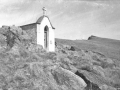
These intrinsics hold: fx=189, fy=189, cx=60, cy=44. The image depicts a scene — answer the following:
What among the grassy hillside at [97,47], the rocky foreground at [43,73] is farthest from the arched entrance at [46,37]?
the grassy hillside at [97,47]

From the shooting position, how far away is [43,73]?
74.4 feet

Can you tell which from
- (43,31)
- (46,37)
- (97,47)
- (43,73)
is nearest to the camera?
(43,73)

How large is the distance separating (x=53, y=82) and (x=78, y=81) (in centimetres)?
304

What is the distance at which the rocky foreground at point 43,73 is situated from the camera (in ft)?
69.5

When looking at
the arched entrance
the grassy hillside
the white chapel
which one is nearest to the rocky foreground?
the white chapel

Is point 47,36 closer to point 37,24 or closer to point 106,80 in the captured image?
point 37,24

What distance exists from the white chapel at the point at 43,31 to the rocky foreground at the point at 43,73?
1.70m

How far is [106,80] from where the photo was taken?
25297mm

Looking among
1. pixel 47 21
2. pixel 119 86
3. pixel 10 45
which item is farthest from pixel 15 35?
pixel 119 86

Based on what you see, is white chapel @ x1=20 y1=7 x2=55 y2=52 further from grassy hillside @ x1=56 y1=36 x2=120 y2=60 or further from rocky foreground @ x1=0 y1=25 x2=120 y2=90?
grassy hillside @ x1=56 y1=36 x2=120 y2=60

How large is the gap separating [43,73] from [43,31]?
10402mm

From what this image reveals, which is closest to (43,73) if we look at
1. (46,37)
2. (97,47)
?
(46,37)

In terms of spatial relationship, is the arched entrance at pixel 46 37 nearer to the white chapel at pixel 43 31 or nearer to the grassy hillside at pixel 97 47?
the white chapel at pixel 43 31

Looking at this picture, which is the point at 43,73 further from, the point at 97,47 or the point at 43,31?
the point at 97,47
